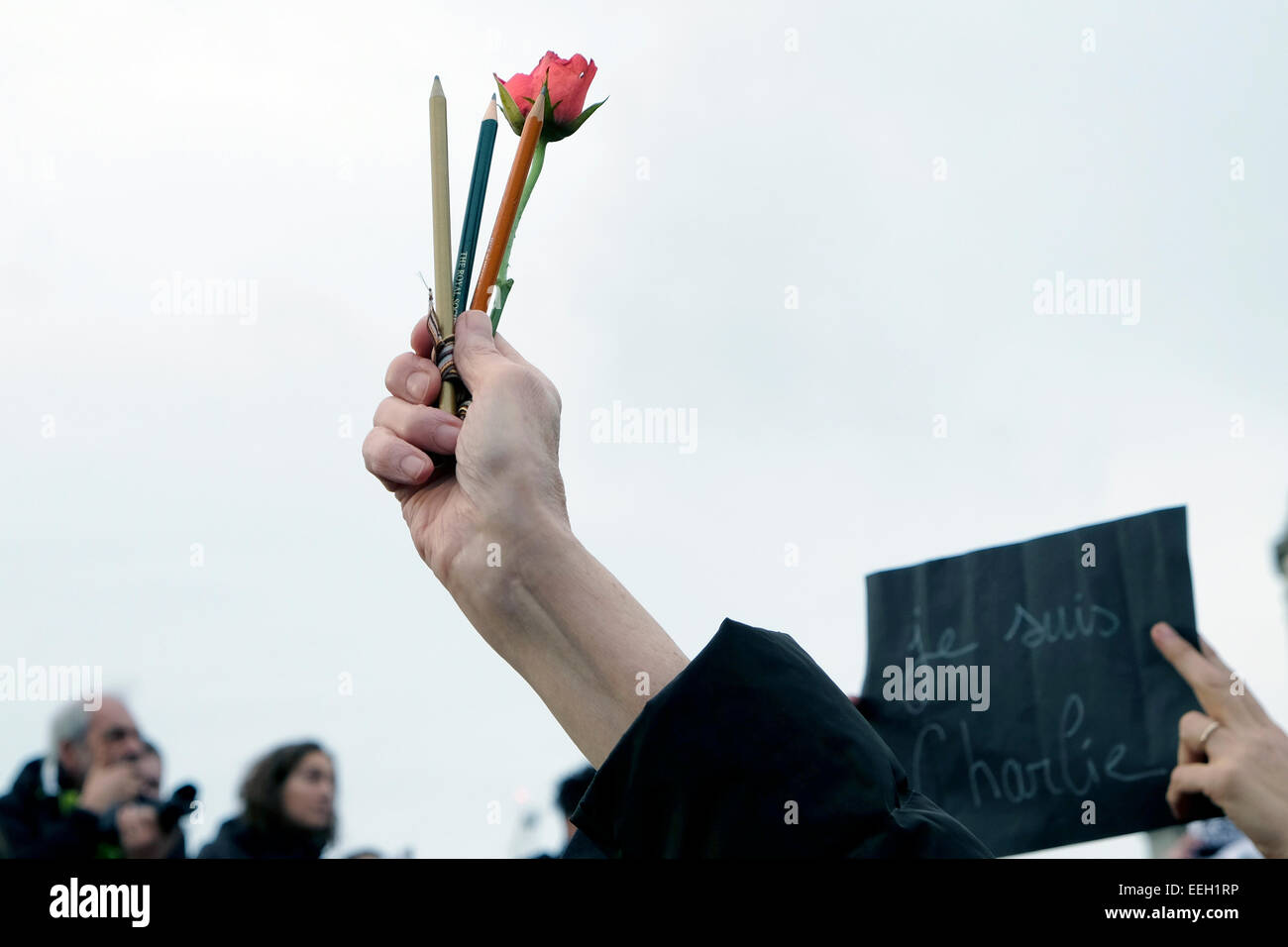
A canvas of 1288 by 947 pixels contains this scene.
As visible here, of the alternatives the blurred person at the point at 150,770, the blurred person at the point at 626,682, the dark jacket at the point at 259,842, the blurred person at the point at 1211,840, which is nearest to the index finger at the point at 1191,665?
the blurred person at the point at 1211,840

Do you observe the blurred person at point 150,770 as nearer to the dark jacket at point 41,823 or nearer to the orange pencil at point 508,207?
the dark jacket at point 41,823

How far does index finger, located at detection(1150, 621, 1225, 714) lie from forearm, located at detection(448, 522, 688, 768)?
9.57 feet

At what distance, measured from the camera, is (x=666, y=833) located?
0.99 m

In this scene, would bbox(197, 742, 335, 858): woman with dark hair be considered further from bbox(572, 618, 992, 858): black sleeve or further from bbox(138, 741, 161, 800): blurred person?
bbox(572, 618, 992, 858): black sleeve

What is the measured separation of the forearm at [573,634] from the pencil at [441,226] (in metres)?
0.37

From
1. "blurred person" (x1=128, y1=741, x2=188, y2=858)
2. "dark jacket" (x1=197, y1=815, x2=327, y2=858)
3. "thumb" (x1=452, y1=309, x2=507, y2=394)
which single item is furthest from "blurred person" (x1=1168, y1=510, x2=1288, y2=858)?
"blurred person" (x1=128, y1=741, x2=188, y2=858)

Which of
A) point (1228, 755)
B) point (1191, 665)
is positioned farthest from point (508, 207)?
point (1191, 665)

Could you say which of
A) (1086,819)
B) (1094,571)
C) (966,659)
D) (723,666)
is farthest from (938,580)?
(723,666)

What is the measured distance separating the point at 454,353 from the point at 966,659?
304cm

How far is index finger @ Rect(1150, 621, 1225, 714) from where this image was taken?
350 cm

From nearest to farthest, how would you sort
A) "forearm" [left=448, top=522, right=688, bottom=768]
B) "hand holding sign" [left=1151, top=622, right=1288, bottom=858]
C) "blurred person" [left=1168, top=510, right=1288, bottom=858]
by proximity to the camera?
1. "forearm" [left=448, top=522, right=688, bottom=768]
2. "hand holding sign" [left=1151, top=622, right=1288, bottom=858]
3. "blurred person" [left=1168, top=510, right=1288, bottom=858]

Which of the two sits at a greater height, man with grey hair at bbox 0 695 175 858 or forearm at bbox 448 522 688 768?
forearm at bbox 448 522 688 768

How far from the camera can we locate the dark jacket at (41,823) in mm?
2725
